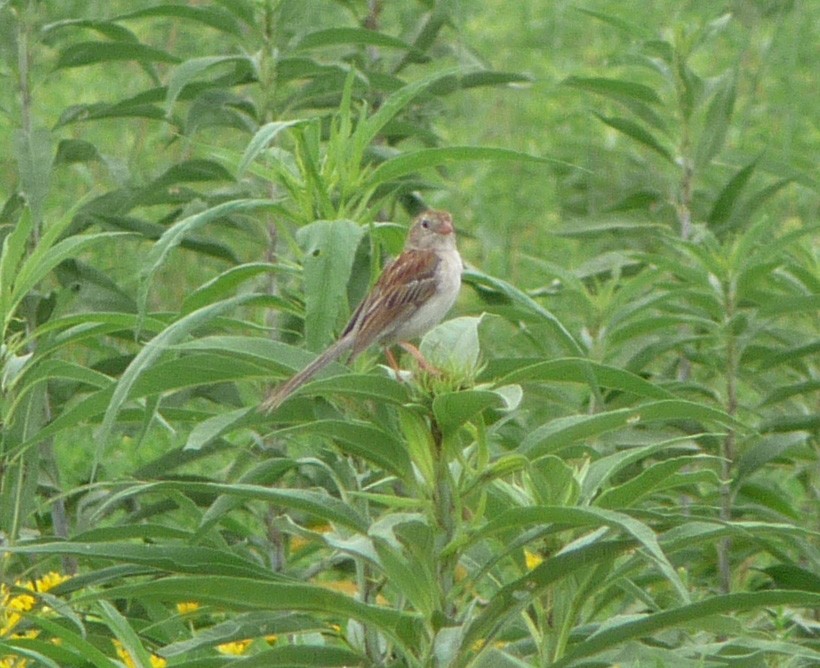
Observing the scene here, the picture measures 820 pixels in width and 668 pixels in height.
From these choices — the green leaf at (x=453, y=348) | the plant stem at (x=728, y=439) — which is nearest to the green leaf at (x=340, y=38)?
the plant stem at (x=728, y=439)

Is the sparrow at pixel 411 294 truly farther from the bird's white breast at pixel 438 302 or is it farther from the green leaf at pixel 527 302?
the green leaf at pixel 527 302

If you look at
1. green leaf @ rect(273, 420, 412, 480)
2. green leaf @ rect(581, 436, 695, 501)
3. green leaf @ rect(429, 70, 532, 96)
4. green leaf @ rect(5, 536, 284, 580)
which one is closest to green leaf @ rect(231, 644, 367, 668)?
green leaf @ rect(5, 536, 284, 580)

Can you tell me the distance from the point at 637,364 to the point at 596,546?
2.11 metres

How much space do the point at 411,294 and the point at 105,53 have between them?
1.34 m

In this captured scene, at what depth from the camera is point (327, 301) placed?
342cm

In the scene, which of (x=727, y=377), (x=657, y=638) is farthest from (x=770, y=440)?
(x=657, y=638)

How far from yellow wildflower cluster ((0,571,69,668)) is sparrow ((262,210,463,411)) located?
71cm

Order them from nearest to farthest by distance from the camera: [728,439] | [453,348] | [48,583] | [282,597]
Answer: [453,348], [282,597], [48,583], [728,439]

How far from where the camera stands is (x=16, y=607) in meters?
4.09

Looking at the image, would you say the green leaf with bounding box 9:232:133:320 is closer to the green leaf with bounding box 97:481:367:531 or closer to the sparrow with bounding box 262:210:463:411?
the sparrow with bounding box 262:210:463:411

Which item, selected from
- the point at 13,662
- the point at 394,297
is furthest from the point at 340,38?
the point at 13,662

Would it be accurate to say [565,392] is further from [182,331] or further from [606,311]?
[182,331]

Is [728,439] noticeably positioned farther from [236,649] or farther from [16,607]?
[16,607]

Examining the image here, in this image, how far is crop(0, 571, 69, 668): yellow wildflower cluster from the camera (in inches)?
154
